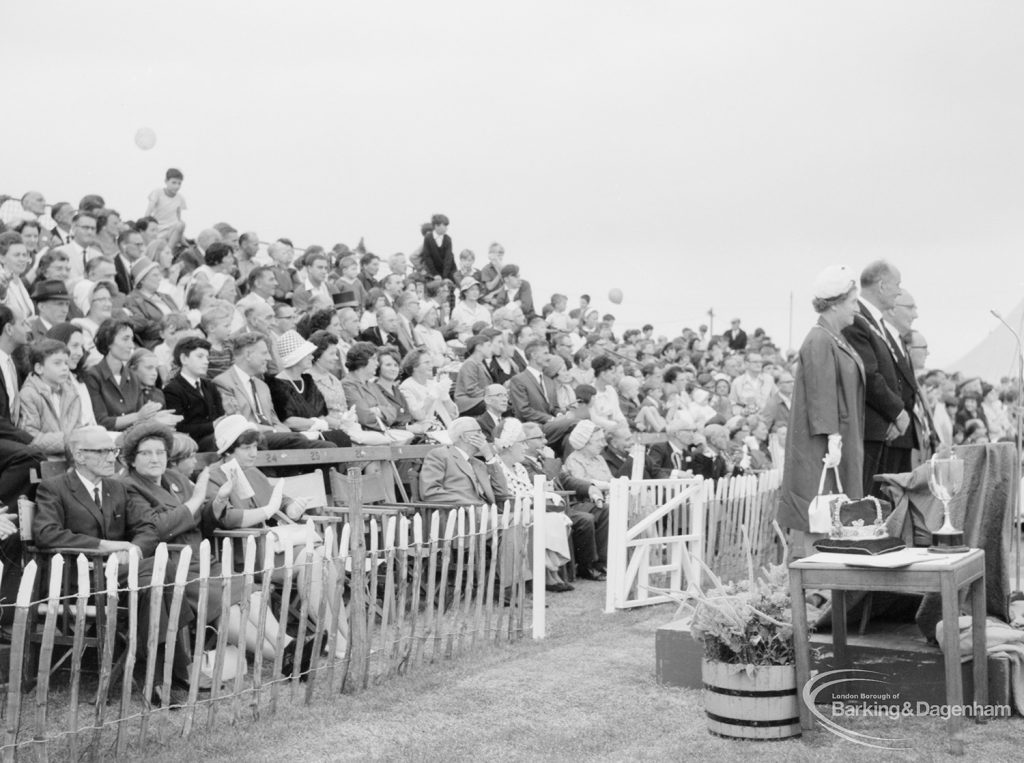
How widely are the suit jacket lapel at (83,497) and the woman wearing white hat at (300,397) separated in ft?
10.5

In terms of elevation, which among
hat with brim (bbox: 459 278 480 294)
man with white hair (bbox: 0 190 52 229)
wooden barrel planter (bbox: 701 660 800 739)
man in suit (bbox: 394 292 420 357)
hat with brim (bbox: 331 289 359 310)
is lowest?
wooden barrel planter (bbox: 701 660 800 739)

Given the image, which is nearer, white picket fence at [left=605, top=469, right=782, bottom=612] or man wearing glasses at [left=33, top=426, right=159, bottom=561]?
man wearing glasses at [left=33, top=426, right=159, bottom=561]

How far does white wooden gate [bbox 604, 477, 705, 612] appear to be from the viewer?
903 centimetres

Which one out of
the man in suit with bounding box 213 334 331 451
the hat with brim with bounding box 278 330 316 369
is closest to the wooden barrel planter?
the man in suit with bounding box 213 334 331 451

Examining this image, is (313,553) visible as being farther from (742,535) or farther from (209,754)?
(742,535)

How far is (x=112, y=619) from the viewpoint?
4.86m

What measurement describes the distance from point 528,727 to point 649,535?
4266 millimetres

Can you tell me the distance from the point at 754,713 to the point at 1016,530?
6.52ft

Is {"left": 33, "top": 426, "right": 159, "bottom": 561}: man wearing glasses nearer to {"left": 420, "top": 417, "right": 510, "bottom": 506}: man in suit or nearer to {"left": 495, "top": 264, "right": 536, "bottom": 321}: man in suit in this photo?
{"left": 420, "top": 417, "right": 510, "bottom": 506}: man in suit

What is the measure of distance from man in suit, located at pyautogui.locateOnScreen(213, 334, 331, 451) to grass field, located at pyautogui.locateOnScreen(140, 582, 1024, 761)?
96.7 inches

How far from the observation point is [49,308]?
891 centimetres

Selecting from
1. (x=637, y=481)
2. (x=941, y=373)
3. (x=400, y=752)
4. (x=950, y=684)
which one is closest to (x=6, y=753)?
(x=400, y=752)


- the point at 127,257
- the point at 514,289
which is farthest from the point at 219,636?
the point at 514,289

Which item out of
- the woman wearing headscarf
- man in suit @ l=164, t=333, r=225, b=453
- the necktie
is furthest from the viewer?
the woman wearing headscarf
